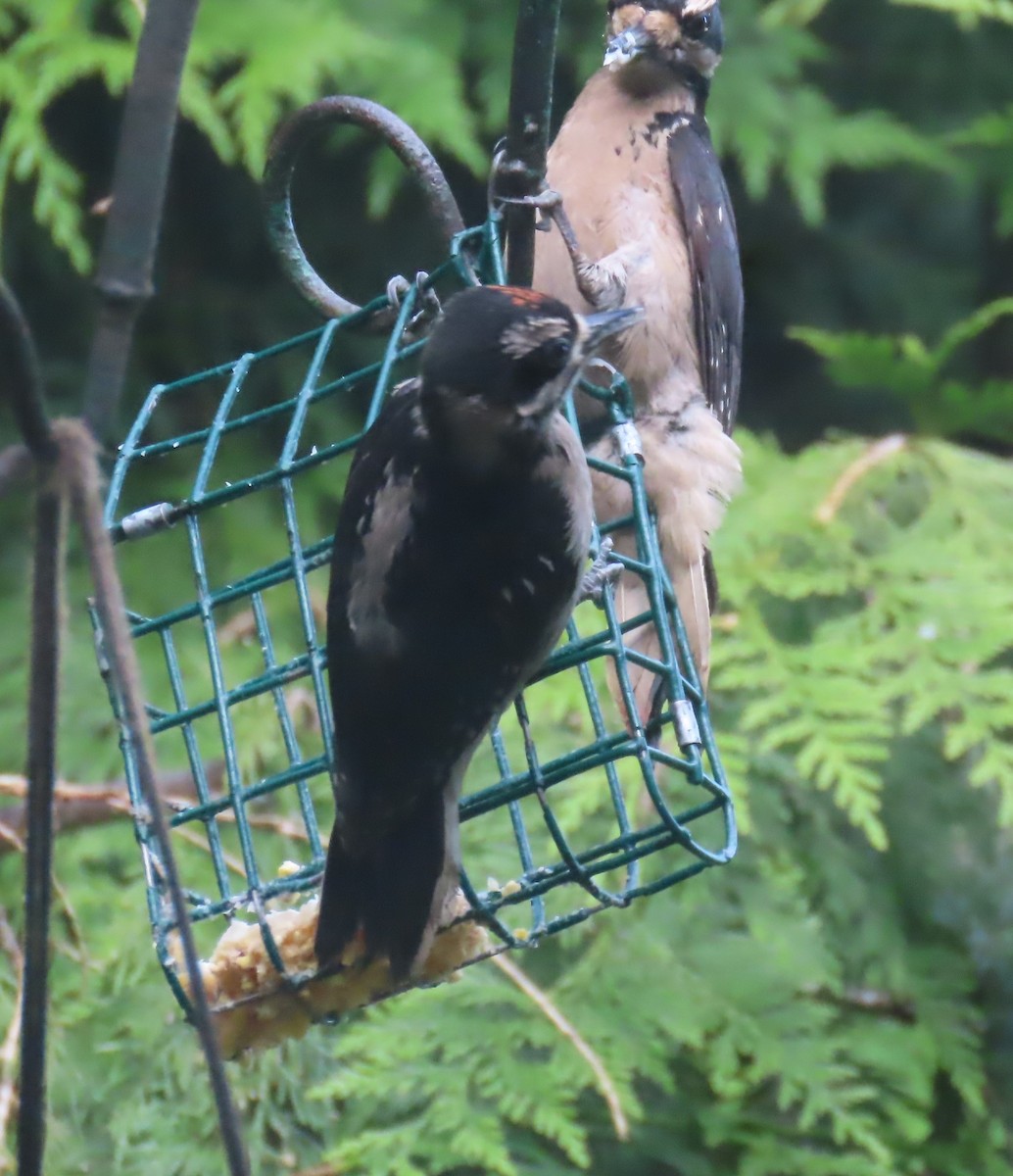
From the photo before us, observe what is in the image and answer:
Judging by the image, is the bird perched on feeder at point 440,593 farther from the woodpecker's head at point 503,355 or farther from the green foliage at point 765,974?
the green foliage at point 765,974

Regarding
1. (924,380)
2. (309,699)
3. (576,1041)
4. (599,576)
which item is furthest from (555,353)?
(924,380)

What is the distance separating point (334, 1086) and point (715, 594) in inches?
45.2

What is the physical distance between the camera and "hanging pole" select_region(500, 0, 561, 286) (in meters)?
1.67

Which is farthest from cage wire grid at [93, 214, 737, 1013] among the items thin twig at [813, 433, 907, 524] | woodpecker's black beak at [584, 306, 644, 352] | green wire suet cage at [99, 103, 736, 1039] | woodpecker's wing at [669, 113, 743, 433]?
thin twig at [813, 433, 907, 524]

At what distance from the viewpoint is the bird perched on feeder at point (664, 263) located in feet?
9.34

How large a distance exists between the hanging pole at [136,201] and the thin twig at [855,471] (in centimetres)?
259

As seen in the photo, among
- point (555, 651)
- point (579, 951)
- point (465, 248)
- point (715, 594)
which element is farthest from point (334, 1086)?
point (465, 248)

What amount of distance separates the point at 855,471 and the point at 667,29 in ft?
3.54

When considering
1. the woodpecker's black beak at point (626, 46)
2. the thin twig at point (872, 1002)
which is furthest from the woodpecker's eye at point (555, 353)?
the thin twig at point (872, 1002)

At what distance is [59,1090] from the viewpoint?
8.93ft

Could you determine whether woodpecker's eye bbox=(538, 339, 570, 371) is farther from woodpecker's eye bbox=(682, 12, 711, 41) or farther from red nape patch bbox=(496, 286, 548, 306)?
woodpecker's eye bbox=(682, 12, 711, 41)

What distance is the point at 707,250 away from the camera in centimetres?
299

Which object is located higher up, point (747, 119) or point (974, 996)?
point (747, 119)

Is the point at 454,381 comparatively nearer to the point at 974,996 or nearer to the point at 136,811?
the point at 136,811
